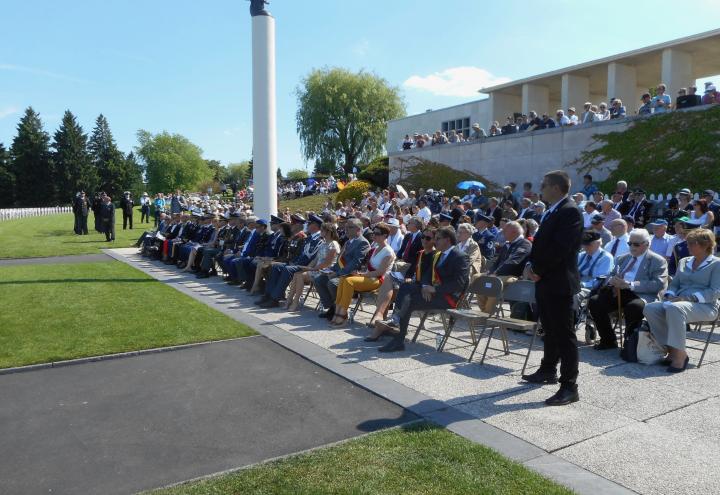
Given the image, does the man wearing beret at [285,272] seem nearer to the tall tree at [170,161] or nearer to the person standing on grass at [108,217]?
the person standing on grass at [108,217]

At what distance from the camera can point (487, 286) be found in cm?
689

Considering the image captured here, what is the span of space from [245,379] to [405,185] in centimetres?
2573

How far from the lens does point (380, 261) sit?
8.53 metres

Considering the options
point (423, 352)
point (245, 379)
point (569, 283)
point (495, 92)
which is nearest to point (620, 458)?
point (569, 283)

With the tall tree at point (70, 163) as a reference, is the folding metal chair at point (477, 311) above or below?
below

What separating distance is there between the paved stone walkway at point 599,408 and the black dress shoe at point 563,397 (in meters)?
0.07

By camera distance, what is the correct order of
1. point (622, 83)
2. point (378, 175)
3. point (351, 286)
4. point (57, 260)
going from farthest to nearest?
point (378, 175), point (622, 83), point (57, 260), point (351, 286)

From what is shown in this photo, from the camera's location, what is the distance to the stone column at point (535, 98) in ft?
115

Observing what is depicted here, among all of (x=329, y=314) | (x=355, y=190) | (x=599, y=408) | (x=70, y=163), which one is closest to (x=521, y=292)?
(x=599, y=408)

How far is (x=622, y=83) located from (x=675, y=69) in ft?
10.2

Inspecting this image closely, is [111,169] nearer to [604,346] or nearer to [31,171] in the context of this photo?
[31,171]

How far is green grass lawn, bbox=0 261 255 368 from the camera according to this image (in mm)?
7078

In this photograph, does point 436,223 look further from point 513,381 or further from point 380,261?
point 513,381

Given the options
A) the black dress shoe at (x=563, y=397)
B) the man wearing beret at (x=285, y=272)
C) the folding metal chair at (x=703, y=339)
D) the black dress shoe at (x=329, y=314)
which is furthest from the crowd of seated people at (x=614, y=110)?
the black dress shoe at (x=563, y=397)
